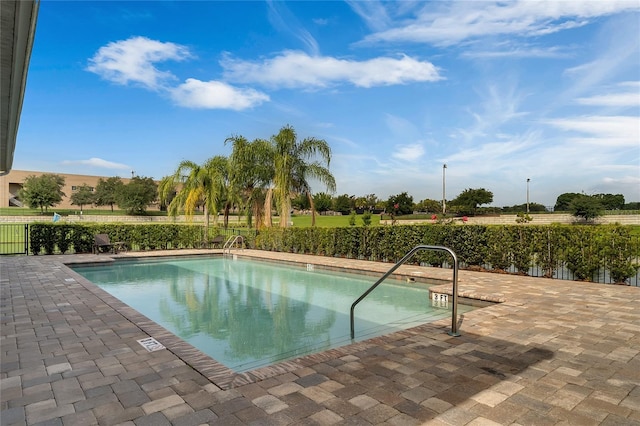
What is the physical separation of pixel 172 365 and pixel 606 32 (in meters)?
11.6

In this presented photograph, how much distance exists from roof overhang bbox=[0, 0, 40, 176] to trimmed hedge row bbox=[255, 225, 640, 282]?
9022 millimetres

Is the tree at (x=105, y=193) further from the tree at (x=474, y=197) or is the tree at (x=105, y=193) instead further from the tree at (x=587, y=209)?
the tree at (x=587, y=209)

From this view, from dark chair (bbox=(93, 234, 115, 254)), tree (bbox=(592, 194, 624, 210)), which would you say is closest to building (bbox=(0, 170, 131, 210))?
dark chair (bbox=(93, 234, 115, 254))

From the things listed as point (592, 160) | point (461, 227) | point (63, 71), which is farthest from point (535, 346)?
point (63, 71)

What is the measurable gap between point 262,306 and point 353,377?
4185 millimetres

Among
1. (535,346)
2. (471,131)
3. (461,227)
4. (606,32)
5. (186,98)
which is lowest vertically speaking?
(535,346)

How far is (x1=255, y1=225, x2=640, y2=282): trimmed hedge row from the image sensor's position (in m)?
7.27

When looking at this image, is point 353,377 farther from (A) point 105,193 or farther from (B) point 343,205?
(B) point 343,205

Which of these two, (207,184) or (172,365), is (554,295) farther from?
(207,184)

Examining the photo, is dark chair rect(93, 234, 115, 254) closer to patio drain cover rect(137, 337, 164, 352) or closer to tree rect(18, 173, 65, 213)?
patio drain cover rect(137, 337, 164, 352)

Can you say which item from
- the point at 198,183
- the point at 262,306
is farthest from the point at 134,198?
the point at 262,306

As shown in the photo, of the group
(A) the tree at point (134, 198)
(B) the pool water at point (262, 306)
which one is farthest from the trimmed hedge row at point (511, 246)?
(A) the tree at point (134, 198)

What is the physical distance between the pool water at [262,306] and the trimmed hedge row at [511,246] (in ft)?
6.63

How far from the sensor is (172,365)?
3203 millimetres
